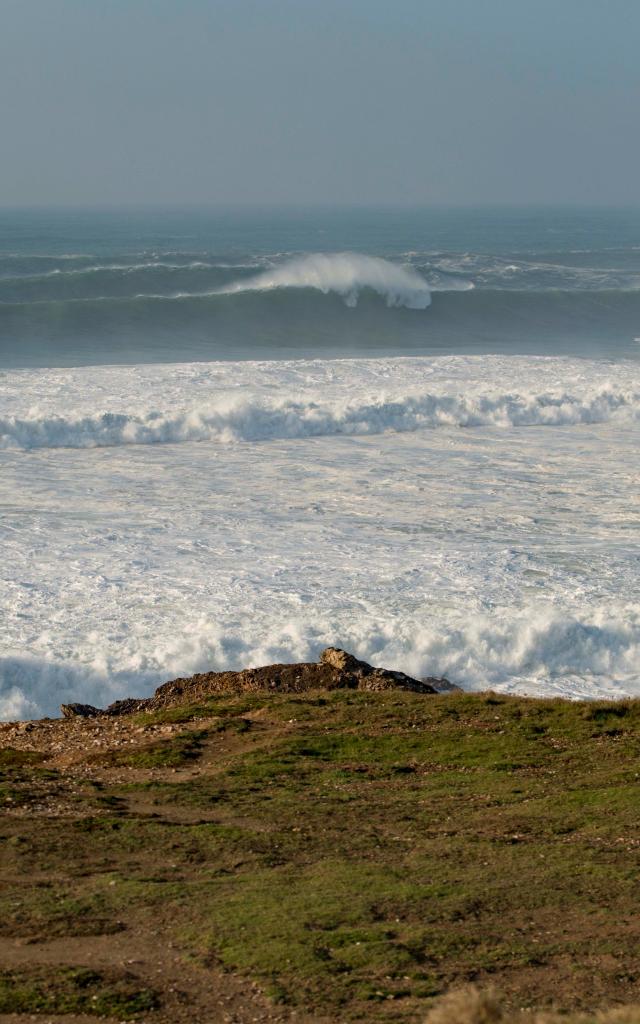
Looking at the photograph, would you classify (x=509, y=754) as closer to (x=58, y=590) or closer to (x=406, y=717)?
(x=406, y=717)

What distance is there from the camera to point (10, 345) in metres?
42.2

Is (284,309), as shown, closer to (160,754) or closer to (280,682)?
(280,682)

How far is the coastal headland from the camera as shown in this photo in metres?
6.24

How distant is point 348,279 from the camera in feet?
183

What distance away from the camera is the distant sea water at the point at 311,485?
14.7 m

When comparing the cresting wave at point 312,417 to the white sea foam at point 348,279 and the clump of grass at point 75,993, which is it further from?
the white sea foam at point 348,279

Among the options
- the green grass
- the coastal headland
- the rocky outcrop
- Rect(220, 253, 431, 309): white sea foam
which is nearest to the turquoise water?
Rect(220, 253, 431, 309): white sea foam

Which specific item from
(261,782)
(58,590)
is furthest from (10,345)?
(261,782)

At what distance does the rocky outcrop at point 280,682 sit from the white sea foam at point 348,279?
136 feet

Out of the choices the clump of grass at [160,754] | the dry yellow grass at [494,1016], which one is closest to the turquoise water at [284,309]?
the clump of grass at [160,754]

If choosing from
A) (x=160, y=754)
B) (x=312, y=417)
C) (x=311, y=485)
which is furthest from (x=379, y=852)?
(x=312, y=417)

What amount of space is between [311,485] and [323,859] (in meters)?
14.9

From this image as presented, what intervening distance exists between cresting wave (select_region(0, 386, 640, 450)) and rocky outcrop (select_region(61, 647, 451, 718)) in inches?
564

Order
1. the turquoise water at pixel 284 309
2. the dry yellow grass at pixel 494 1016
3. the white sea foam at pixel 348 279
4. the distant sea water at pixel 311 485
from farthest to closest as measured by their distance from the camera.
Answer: the white sea foam at pixel 348 279 → the turquoise water at pixel 284 309 → the distant sea water at pixel 311 485 → the dry yellow grass at pixel 494 1016
